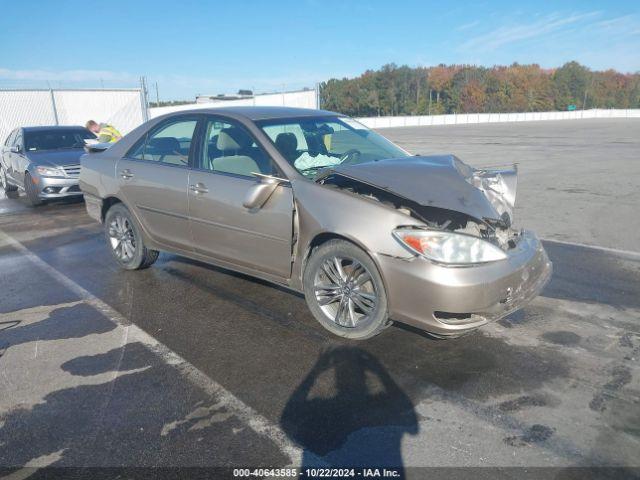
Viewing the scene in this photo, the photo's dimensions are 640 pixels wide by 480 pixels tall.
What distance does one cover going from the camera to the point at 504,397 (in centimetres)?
306

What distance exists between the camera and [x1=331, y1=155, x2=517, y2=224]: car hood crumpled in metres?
3.62

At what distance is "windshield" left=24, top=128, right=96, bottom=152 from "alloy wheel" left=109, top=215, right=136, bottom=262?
6223 mm

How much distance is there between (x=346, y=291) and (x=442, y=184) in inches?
40.9

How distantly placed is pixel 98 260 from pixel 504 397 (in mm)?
5005

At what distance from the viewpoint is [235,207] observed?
14.2 feet

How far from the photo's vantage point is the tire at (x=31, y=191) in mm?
10100

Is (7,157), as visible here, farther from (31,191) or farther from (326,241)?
(326,241)

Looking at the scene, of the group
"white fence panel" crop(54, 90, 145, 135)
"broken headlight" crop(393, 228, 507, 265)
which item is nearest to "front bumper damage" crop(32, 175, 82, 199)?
"broken headlight" crop(393, 228, 507, 265)

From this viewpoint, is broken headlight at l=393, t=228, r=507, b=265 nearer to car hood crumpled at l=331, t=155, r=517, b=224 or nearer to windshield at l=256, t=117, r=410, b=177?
car hood crumpled at l=331, t=155, r=517, b=224

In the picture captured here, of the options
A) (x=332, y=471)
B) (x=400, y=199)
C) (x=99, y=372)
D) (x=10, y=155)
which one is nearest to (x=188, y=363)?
(x=99, y=372)

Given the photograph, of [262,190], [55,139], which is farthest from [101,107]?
[262,190]

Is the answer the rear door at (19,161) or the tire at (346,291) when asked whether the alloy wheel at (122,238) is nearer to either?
the tire at (346,291)

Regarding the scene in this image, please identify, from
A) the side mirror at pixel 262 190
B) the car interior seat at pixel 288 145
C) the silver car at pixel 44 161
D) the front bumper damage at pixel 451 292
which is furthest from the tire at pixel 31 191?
the front bumper damage at pixel 451 292

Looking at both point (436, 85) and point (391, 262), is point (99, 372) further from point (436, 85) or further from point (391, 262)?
point (436, 85)
